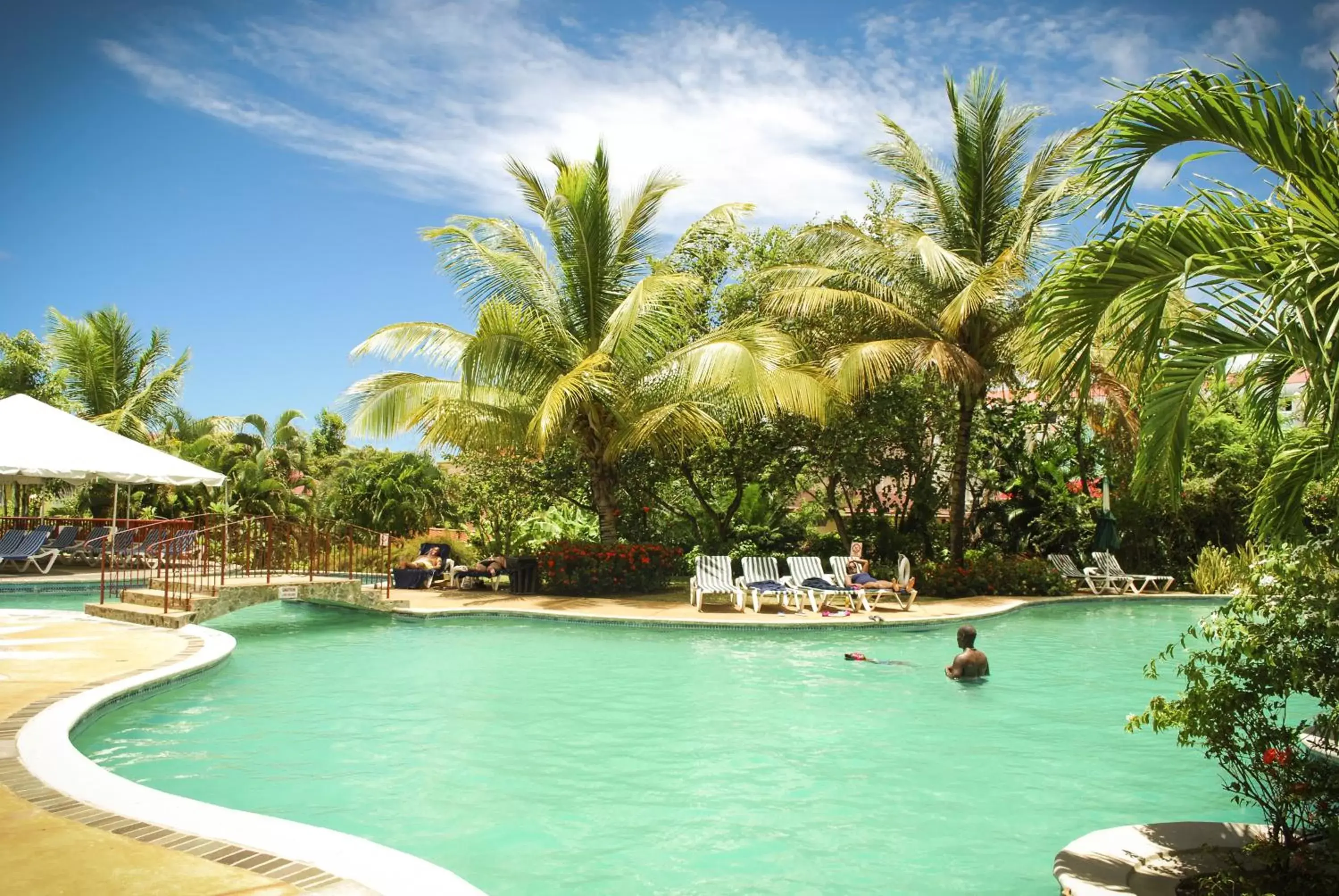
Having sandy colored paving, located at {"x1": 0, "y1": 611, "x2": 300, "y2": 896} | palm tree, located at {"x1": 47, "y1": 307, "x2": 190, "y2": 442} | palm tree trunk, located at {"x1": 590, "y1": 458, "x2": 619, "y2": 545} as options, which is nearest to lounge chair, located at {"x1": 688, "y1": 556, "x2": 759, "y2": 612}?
palm tree trunk, located at {"x1": 590, "y1": 458, "x2": 619, "y2": 545}

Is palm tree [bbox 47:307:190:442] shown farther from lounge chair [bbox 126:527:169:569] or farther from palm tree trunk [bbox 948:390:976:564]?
palm tree trunk [bbox 948:390:976:564]

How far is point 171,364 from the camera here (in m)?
26.2

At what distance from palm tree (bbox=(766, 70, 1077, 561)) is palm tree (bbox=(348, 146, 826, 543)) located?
157 cm

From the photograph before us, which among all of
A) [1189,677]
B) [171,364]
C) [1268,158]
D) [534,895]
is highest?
[171,364]

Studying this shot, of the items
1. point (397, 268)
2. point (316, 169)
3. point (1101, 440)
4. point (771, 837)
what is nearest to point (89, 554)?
point (316, 169)

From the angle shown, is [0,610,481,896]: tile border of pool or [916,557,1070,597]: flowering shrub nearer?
[0,610,481,896]: tile border of pool

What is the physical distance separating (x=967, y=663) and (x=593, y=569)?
26.6 feet

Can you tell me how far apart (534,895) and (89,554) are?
19.2 m

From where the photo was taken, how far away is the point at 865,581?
15.2 metres

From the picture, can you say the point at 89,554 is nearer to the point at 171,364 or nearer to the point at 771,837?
the point at 171,364

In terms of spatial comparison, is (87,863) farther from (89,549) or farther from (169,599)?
(89,549)

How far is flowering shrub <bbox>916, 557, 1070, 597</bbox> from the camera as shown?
58.0ft

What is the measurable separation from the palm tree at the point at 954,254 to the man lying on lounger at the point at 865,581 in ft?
10.5

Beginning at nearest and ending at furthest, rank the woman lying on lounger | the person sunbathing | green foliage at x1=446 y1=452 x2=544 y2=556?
the woman lying on lounger → the person sunbathing → green foliage at x1=446 y1=452 x2=544 y2=556
